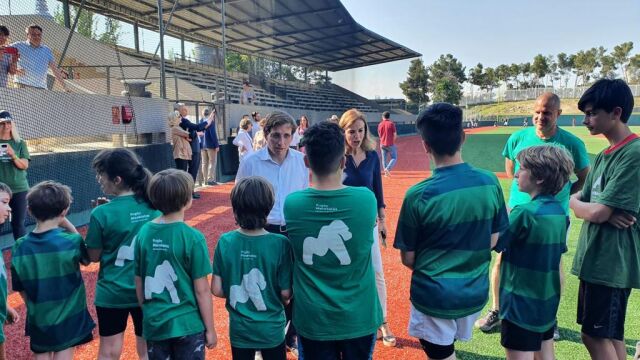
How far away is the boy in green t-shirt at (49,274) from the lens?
88.0 inches

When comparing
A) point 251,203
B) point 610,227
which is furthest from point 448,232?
point 610,227

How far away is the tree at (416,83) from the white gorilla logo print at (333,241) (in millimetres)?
80204

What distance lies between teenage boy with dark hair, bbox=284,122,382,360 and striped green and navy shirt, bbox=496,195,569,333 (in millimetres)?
845

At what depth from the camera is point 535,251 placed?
227 cm

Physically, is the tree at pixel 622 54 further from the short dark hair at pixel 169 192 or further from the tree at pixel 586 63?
the short dark hair at pixel 169 192

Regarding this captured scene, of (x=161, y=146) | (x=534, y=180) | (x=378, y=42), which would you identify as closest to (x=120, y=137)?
(x=161, y=146)

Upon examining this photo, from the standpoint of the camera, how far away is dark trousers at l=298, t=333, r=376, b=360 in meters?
2.04

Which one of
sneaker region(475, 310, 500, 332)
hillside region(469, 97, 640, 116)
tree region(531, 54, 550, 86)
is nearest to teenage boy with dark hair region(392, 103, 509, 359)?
sneaker region(475, 310, 500, 332)

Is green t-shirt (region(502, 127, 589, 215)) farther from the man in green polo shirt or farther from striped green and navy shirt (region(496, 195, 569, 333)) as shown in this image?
striped green and navy shirt (region(496, 195, 569, 333))

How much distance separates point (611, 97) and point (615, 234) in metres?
0.83

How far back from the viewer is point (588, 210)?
2447mm

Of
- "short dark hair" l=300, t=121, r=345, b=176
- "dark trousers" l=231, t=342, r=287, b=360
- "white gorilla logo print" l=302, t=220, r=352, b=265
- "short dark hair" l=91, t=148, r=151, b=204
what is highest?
"short dark hair" l=300, t=121, r=345, b=176

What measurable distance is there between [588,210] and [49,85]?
9897mm

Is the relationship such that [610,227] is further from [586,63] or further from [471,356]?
[586,63]
